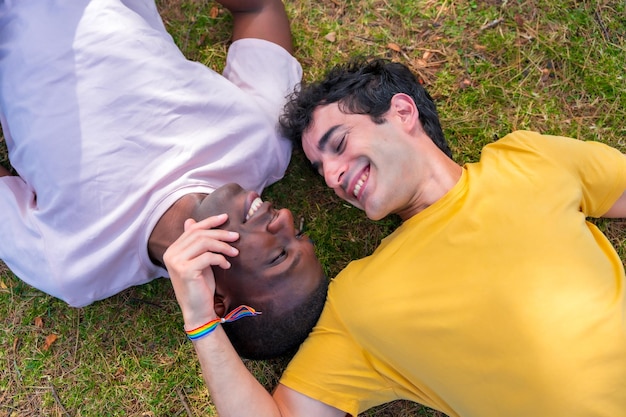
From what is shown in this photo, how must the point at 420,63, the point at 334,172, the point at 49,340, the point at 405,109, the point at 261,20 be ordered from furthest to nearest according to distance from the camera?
the point at 420,63 → the point at 49,340 → the point at 261,20 → the point at 405,109 → the point at 334,172

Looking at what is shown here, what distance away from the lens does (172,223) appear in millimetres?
2967

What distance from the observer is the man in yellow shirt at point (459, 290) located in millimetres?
2814

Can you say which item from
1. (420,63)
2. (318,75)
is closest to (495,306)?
(420,63)

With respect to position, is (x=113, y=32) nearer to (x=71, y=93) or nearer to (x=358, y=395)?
(x=71, y=93)

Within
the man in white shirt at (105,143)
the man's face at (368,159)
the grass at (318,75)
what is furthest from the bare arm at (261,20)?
the man's face at (368,159)

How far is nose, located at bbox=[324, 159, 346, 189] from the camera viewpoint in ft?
10.1

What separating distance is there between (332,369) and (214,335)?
2.58ft

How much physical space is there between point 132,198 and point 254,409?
1.48 m

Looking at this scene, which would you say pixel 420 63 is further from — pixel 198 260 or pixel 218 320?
pixel 218 320

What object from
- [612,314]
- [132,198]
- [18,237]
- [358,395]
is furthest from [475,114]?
[18,237]

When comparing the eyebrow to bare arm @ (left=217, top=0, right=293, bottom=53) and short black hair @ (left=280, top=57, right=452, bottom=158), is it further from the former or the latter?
bare arm @ (left=217, top=0, right=293, bottom=53)

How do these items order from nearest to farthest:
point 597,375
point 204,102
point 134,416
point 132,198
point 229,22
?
point 597,375 < point 132,198 < point 204,102 < point 134,416 < point 229,22

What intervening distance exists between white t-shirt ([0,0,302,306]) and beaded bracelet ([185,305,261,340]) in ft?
2.07

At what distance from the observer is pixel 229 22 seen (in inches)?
160
